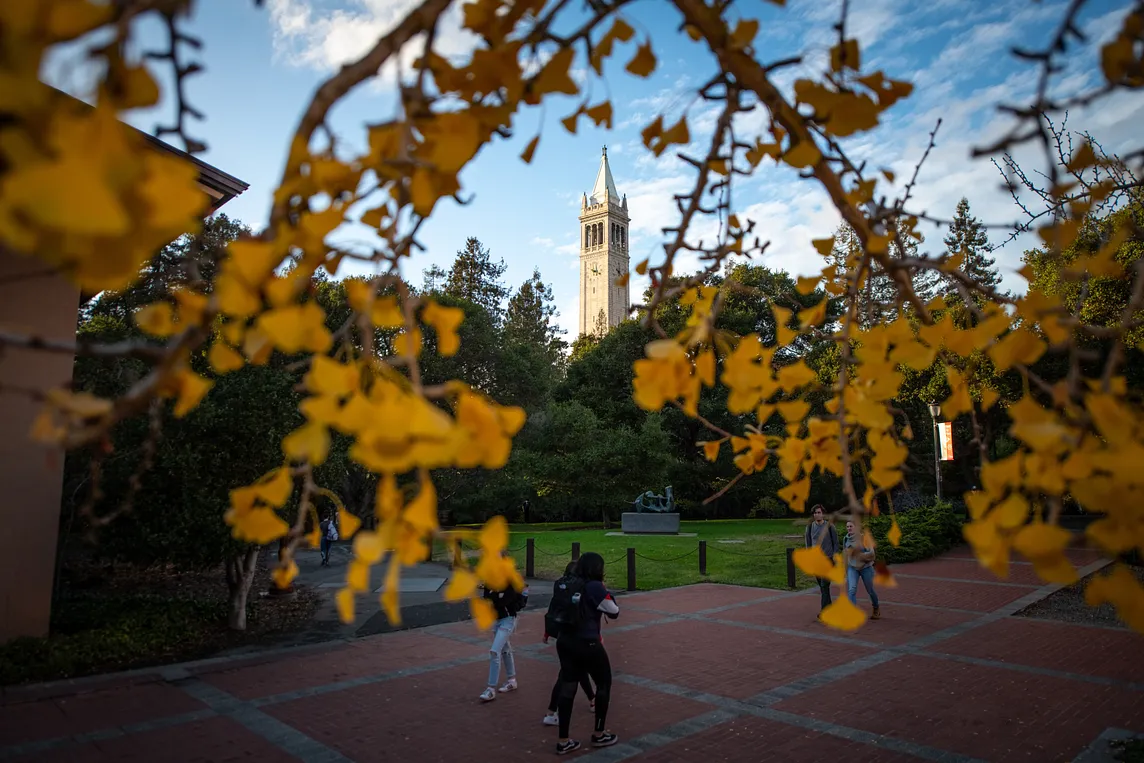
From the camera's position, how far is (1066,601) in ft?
34.9

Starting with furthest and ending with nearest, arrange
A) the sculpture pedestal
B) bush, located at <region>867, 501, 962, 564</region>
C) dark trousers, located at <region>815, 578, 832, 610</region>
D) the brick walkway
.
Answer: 1. the sculpture pedestal
2. bush, located at <region>867, 501, 962, 564</region>
3. dark trousers, located at <region>815, 578, 832, 610</region>
4. the brick walkway

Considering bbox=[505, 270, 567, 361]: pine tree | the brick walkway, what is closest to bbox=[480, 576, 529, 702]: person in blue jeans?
the brick walkway

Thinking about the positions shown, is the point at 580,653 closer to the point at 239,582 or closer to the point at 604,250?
the point at 239,582

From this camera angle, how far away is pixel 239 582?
8.86m

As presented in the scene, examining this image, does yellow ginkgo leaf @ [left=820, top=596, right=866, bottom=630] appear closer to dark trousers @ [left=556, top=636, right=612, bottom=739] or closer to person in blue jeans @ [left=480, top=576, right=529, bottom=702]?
dark trousers @ [left=556, top=636, right=612, bottom=739]

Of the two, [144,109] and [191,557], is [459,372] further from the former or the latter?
[144,109]

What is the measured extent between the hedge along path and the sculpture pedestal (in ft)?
69.0

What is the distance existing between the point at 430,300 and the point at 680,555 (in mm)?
15584

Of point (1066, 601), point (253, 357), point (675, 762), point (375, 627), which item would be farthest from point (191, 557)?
point (1066, 601)

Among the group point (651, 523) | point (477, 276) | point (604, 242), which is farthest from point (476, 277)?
point (604, 242)

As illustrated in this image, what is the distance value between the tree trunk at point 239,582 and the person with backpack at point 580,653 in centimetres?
542

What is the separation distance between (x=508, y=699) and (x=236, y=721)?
2329mm

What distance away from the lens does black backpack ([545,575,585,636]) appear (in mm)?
5148

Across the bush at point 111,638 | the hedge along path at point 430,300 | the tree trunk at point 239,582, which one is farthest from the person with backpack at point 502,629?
the hedge along path at point 430,300
